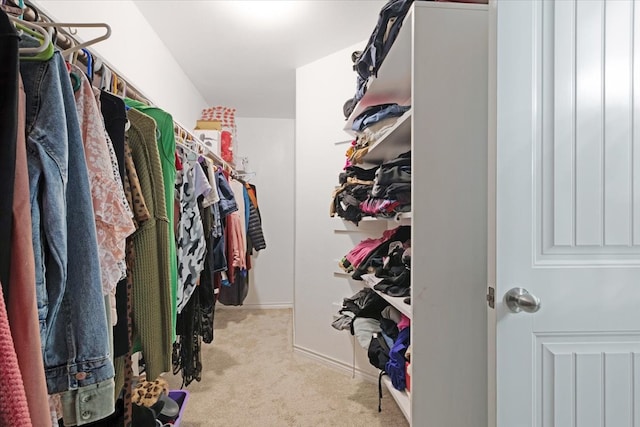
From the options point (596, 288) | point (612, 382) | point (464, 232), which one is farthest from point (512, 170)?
point (612, 382)

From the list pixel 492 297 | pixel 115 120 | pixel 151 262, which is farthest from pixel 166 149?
pixel 492 297

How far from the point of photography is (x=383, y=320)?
150 centimetres

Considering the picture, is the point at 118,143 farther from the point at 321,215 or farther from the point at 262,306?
the point at 262,306

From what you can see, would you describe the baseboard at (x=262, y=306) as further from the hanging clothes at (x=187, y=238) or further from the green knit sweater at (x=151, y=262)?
the green knit sweater at (x=151, y=262)

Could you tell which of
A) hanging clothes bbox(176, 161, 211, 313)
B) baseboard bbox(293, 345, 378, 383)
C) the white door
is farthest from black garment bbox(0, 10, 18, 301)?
baseboard bbox(293, 345, 378, 383)

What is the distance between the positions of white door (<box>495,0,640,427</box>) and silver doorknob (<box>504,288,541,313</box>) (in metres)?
0.01

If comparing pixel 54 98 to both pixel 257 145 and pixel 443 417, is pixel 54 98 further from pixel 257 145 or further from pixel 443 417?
pixel 257 145

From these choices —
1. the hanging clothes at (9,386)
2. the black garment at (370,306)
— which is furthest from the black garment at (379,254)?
the hanging clothes at (9,386)

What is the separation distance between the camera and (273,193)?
379cm

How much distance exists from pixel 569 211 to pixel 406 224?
2.58 ft

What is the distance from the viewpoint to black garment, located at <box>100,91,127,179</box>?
2.55ft

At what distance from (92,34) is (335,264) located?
1850 millimetres

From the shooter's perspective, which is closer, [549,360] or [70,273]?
[70,273]

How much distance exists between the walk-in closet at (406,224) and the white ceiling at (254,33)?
79mm
